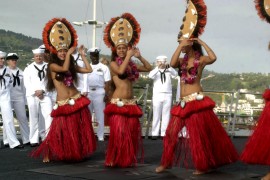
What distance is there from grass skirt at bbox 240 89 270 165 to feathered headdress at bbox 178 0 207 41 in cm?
126

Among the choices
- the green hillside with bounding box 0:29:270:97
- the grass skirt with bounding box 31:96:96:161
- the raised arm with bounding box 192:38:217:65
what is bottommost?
the grass skirt with bounding box 31:96:96:161

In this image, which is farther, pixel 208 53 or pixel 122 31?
pixel 122 31

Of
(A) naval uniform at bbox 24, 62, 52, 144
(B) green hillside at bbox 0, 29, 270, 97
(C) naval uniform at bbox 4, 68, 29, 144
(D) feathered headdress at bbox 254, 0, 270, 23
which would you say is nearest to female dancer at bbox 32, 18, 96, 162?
(A) naval uniform at bbox 24, 62, 52, 144

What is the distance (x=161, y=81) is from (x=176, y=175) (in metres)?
5.21

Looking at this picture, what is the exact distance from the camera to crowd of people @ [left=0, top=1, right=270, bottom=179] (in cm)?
610

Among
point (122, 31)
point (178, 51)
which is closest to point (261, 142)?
point (178, 51)

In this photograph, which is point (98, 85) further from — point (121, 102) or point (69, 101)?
point (121, 102)

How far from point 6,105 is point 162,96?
3.21 meters

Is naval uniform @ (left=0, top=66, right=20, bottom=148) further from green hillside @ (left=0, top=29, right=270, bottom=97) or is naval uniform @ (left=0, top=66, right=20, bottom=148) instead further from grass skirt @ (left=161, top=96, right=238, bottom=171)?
grass skirt @ (left=161, top=96, right=238, bottom=171)

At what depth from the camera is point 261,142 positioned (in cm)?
531

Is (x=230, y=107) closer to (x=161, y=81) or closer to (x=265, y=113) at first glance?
(x=161, y=81)

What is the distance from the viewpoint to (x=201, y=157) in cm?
596

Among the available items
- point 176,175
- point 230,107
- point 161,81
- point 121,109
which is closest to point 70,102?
point 121,109

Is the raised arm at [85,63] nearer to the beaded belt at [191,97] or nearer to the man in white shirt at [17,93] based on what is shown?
the beaded belt at [191,97]
